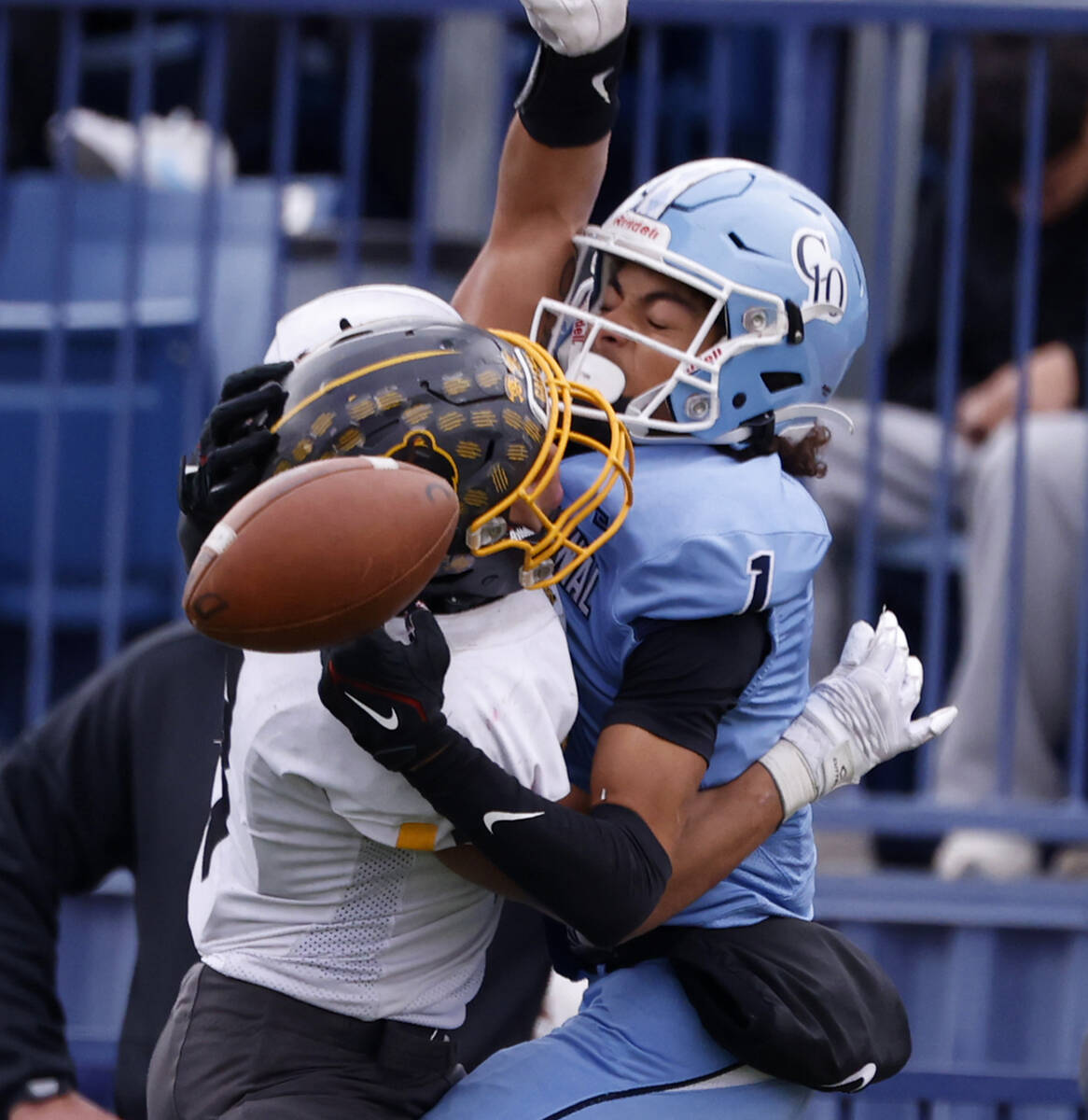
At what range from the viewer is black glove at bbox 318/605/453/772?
77.5 inches

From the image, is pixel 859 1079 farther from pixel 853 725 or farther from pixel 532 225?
pixel 532 225

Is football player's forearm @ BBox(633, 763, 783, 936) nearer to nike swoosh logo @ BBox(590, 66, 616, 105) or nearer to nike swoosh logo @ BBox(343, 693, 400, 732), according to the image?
nike swoosh logo @ BBox(343, 693, 400, 732)

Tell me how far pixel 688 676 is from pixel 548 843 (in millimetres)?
315

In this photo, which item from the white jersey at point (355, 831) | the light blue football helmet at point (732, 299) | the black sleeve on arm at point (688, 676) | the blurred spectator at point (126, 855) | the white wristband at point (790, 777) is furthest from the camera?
the blurred spectator at point (126, 855)

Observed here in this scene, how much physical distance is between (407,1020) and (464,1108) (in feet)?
0.40

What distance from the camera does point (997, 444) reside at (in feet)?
14.6

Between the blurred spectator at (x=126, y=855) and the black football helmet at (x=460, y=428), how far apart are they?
95 centimetres

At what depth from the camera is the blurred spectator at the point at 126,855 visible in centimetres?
293

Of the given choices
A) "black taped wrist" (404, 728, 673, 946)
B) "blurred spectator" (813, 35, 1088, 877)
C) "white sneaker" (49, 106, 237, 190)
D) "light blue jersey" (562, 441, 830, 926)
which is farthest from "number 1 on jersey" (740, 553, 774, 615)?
"white sneaker" (49, 106, 237, 190)

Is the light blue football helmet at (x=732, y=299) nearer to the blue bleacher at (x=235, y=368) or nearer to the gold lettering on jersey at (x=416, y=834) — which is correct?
the gold lettering on jersey at (x=416, y=834)

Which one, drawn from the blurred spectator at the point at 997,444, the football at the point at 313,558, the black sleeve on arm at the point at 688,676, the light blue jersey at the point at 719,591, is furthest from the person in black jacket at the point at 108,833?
the blurred spectator at the point at 997,444

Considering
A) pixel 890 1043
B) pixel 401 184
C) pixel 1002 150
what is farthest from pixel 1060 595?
pixel 401 184

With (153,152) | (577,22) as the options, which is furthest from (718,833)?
(153,152)

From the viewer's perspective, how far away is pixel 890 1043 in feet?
8.12
